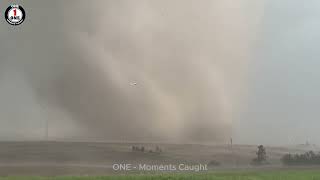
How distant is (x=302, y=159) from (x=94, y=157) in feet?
9.85

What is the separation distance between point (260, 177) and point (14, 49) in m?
3.89

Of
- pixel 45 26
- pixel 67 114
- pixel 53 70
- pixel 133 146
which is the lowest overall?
pixel 133 146

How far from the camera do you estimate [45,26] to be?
6938 mm

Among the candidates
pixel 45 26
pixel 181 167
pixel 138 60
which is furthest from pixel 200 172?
pixel 45 26

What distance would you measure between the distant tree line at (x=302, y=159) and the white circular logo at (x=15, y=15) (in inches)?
165

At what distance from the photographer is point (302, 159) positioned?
7.19 meters

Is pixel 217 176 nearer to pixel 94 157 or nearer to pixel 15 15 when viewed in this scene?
pixel 94 157

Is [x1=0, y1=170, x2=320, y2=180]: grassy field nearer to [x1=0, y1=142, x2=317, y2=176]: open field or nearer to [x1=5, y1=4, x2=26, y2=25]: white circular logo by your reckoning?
[x1=0, y1=142, x2=317, y2=176]: open field

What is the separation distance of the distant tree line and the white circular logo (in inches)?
165

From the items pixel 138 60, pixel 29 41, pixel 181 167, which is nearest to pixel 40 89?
pixel 29 41

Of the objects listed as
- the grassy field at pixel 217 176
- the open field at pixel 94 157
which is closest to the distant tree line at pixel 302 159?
the grassy field at pixel 217 176

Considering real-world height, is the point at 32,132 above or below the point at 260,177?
above

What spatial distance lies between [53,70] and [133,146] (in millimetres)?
1535

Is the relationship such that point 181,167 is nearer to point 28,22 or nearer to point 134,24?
point 134,24
